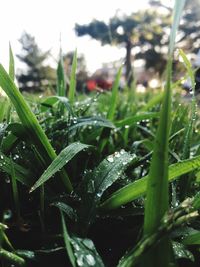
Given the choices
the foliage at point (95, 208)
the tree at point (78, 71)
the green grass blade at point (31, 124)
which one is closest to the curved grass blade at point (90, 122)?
the foliage at point (95, 208)

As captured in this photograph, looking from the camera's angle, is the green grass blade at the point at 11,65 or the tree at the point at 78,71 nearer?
the green grass blade at the point at 11,65

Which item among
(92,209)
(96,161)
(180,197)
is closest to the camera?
(92,209)

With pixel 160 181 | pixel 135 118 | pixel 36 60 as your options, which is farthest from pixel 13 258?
pixel 36 60

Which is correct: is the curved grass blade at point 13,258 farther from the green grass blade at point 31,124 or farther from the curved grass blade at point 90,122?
the curved grass blade at point 90,122

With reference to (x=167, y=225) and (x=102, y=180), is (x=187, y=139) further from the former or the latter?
(x=167, y=225)

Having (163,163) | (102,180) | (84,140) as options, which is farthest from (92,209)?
(84,140)

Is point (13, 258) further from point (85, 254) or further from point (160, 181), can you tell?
point (160, 181)
